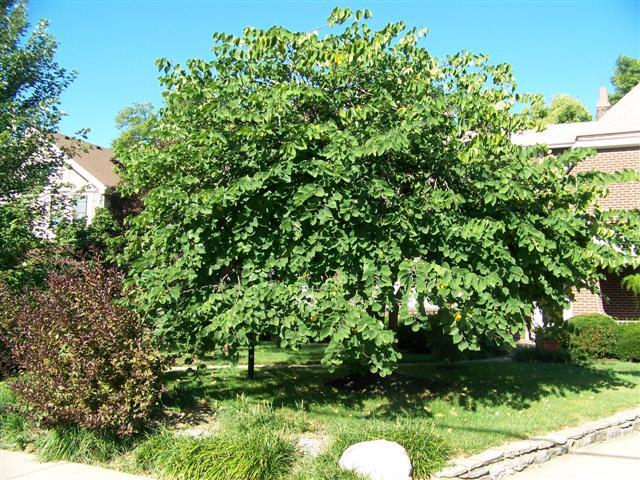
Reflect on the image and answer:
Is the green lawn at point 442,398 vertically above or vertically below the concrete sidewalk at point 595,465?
above

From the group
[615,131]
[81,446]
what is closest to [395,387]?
[81,446]

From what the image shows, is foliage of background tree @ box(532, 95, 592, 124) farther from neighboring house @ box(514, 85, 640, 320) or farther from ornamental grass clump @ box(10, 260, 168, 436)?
ornamental grass clump @ box(10, 260, 168, 436)

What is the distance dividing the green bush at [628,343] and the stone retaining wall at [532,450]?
599 centimetres

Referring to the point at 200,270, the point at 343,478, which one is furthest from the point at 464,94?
the point at 343,478

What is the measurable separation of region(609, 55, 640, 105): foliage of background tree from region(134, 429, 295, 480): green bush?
119 feet

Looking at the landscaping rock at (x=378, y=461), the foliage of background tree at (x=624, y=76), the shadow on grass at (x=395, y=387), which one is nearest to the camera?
the landscaping rock at (x=378, y=461)

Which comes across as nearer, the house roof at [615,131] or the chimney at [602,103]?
the house roof at [615,131]

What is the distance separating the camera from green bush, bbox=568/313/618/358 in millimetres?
13070

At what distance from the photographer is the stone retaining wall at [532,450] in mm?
5275

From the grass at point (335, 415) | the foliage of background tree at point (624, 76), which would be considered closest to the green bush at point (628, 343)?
the grass at point (335, 415)

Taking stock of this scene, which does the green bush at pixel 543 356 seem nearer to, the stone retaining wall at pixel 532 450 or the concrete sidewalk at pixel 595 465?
the stone retaining wall at pixel 532 450

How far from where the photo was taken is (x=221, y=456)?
5.23 metres

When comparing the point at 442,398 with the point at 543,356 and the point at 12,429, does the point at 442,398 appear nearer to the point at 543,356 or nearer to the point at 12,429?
the point at 12,429

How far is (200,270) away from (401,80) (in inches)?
136
